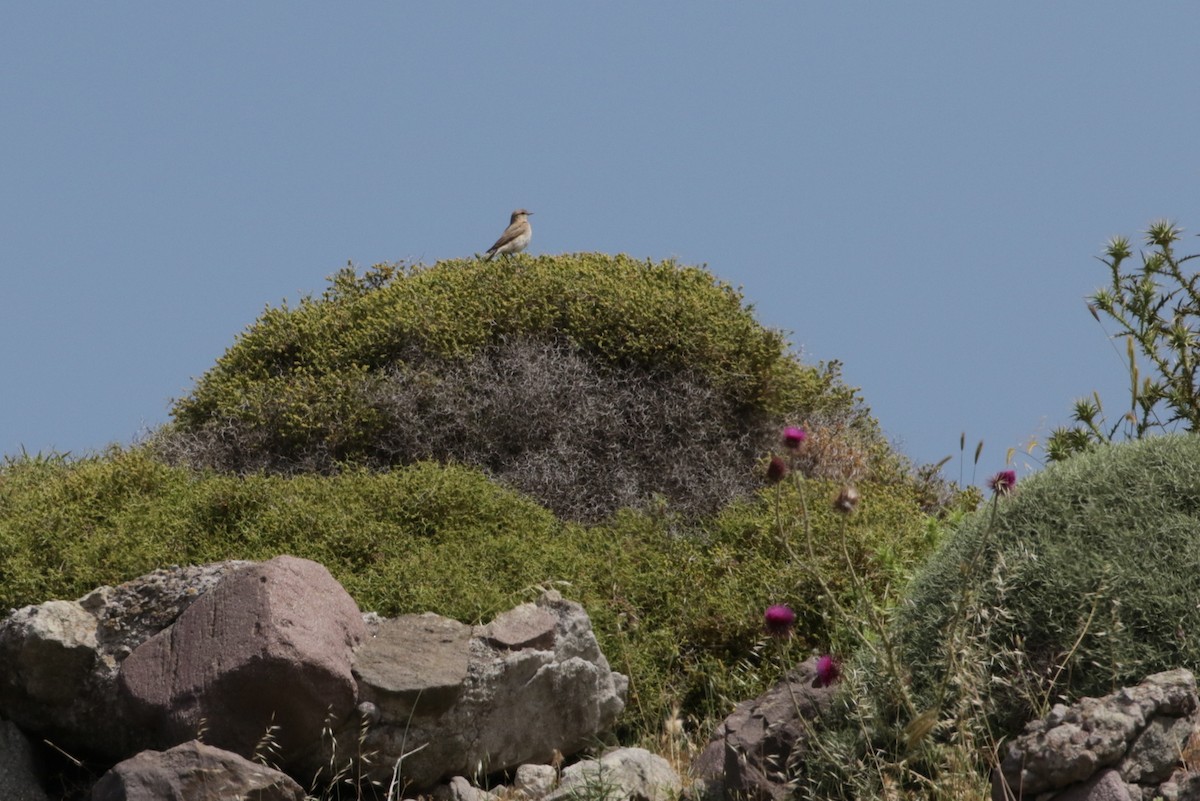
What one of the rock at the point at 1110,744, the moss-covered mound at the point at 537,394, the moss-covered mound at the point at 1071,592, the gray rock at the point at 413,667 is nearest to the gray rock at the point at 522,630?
the gray rock at the point at 413,667

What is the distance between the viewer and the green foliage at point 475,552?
25.8ft

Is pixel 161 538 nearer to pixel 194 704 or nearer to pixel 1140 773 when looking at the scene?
pixel 194 704

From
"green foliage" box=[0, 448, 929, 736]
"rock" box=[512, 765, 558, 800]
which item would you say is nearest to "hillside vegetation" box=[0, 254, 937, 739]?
"green foliage" box=[0, 448, 929, 736]

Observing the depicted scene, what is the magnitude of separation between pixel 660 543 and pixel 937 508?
10.8 feet

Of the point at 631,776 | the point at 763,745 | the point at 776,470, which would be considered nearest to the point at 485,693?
the point at 631,776

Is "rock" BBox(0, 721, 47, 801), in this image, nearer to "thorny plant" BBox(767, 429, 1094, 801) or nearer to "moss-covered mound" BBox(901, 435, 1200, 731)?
"thorny plant" BBox(767, 429, 1094, 801)

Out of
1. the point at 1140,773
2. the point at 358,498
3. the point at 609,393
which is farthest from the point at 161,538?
the point at 1140,773

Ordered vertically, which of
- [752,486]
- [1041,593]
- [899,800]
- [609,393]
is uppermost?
[609,393]

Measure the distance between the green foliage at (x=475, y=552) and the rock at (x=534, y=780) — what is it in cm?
83

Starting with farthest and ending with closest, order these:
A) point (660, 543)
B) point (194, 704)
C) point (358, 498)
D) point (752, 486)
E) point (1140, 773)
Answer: point (752, 486)
point (660, 543)
point (358, 498)
point (194, 704)
point (1140, 773)

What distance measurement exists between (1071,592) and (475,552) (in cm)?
406

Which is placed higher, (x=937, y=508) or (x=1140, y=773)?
(x=937, y=508)

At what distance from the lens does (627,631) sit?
26.7 feet

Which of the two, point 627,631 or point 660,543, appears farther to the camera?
point 660,543
